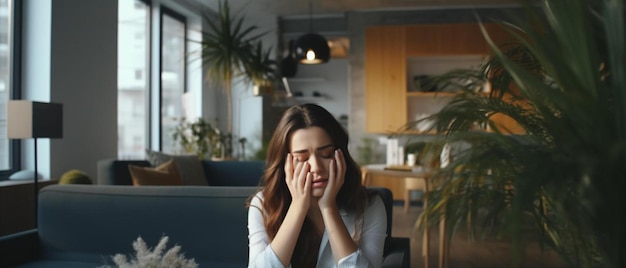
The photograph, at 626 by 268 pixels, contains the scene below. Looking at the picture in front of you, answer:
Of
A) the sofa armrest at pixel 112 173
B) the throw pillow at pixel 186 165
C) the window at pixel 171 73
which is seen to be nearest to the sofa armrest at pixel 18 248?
the sofa armrest at pixel 112 173

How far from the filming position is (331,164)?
1.36 metres

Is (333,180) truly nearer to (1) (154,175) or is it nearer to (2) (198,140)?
(1) (154,175)

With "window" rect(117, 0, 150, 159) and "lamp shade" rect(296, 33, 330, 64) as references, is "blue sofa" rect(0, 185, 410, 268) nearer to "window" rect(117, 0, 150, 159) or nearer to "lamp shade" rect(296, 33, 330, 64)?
"lamp shade" rect(296, 33, 330, 64)

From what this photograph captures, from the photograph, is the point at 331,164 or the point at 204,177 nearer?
the point at 331,164

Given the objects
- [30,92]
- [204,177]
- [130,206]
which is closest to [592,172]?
[130,206]

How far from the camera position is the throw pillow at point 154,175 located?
3775mm

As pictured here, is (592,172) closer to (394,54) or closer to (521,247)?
(521,247)

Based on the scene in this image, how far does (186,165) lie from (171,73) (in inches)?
135

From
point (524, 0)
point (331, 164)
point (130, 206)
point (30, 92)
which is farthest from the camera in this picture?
point (30, 92)

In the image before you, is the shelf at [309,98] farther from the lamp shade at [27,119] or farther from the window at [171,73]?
the lamp shade at [27,119]

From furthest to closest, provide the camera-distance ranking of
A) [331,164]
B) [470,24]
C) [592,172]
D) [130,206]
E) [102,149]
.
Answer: [470,24] < [102,149] < [130,206] < [331,164] < [592,172]

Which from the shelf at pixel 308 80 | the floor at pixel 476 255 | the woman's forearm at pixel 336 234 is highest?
the shelf at pixel 308 80

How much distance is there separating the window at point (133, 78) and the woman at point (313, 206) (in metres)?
5.28

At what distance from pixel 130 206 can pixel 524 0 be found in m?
1.86
